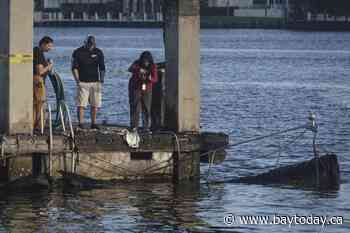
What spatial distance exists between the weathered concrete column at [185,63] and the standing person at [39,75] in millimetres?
2279

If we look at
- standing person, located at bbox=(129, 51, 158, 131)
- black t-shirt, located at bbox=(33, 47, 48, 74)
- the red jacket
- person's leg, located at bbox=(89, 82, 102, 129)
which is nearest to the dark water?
standing person, located at bbox=(129, 51, 158, 131)

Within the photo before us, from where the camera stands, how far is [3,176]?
90.0 feet

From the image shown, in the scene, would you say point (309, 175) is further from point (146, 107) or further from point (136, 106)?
point (136, 106)

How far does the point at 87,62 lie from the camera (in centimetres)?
2903

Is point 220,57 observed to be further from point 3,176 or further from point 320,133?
point 3,176

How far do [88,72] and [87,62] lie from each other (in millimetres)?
187

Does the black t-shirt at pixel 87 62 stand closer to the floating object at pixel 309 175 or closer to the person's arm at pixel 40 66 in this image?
the person's arm at pixel 40 66

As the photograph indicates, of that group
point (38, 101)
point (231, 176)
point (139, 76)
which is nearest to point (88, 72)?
point (139, 76)

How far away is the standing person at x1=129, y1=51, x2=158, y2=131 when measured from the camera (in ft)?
96.3

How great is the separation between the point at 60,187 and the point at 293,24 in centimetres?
16469

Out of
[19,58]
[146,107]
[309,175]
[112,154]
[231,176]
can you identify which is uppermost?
[19,58]

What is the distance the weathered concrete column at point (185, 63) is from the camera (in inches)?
1128

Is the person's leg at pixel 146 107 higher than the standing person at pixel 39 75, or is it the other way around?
→ the standing person at pixel 39 75

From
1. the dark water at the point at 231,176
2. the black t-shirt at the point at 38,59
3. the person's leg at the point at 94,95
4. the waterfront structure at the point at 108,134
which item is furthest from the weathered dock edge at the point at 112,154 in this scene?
the black t-shirt at the point at 38,59
